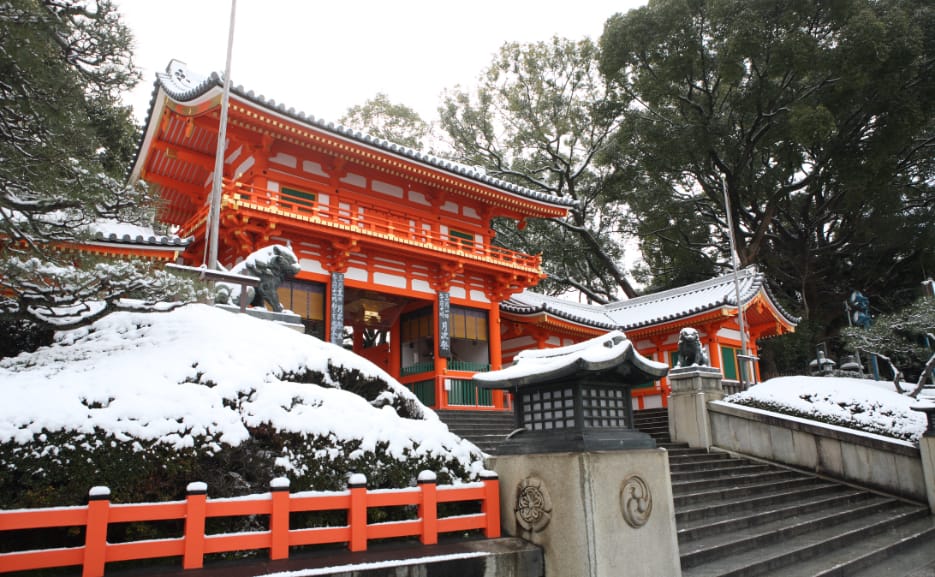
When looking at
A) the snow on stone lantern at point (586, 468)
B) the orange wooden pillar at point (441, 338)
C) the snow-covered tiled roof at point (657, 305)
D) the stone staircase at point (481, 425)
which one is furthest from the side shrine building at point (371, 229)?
the snow on stone lantern at point (586, 468)

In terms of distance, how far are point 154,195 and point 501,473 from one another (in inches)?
192

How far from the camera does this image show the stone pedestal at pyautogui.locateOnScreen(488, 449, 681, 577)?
185 inches

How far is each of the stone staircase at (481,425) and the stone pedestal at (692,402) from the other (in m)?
3.38

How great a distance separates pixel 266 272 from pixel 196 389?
11.2 feet

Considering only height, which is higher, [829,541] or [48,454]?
[48,454]

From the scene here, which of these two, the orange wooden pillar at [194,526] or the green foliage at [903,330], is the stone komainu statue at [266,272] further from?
the green foliage at [903,330]

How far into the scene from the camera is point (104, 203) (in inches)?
227

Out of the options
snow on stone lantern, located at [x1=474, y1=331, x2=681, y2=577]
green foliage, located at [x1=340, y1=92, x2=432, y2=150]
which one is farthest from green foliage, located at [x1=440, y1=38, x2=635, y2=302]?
snow on stone lantern, located at [x1=474, y1=331, x2=681, y2=577]

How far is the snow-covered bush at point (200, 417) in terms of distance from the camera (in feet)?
15.4

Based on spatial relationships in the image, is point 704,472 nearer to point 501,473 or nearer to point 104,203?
point 501,473

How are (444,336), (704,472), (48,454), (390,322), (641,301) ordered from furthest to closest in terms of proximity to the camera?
1. (641,301)
2. (390,322)
3. (444,336)
4. (704,472)
5. (48,454)

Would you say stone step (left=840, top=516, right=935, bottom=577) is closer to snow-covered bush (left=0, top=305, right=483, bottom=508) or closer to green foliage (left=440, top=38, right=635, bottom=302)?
snow-covered bush (left=0, top=305, right=483, bottom=508)

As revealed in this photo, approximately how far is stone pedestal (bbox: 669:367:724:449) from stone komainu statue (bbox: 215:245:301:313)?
25.3ft

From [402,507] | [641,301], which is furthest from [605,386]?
[641,301]
